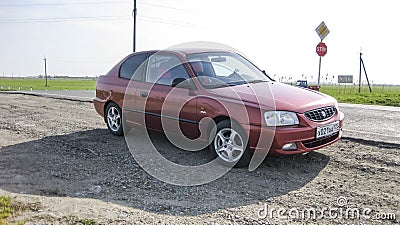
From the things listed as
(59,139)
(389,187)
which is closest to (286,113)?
(389,187)

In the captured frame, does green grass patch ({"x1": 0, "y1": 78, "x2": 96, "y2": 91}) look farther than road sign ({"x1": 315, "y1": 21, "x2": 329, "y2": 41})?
Yes

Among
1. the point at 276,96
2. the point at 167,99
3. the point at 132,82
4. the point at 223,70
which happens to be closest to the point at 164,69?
Result: the point at 167,99

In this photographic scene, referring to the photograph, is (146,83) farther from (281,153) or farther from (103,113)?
(281,153)

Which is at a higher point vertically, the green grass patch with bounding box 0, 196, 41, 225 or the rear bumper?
the rear bumper

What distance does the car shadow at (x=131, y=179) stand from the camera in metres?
3.89

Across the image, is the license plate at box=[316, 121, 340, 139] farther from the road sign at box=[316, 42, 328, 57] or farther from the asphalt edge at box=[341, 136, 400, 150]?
the road sign at box=[316, 42, 328, 57]

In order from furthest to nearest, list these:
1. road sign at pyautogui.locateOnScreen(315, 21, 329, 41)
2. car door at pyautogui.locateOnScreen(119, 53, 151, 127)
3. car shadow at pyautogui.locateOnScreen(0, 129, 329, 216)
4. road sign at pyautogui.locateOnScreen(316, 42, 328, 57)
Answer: road sign at pyautogui.locateOnScreen(316, 42, 328, 57), road sign at pyautogui.locateOnScreen(315, 21, 329, 41), car door at pyautogui.locateOnScreen(119, 53, 151, 127), car shadow at pyautogui.locateOnScreen(0, 129, 329, 216)

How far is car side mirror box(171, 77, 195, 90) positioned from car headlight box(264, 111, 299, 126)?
1278mm

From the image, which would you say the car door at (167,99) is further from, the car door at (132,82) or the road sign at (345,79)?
the road sign at (345,79)

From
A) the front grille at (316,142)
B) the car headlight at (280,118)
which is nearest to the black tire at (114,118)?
the car headlight at (280,118)

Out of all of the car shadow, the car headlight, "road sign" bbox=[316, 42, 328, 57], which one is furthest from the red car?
"road sign" bbox=[316, 42, 328, 57]

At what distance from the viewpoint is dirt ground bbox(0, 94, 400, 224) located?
11.3ft

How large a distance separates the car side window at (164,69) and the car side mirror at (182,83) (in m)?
0.06

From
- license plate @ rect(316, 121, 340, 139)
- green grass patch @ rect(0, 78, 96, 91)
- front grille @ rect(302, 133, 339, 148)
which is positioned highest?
license plate @ rect(316, 121, 340, 139)
